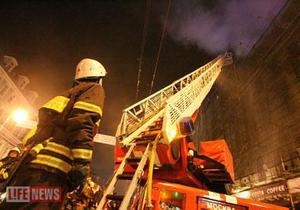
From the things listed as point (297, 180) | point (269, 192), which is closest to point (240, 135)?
point (269, 192)

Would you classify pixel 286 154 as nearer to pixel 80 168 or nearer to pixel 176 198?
pixel 176 198

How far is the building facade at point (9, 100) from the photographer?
30766 mm

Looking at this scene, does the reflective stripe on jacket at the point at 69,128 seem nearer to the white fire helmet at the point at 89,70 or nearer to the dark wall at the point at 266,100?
the white fire helmet at the point at 89,70

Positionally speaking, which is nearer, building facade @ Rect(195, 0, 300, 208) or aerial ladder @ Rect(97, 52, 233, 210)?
aerial ladder @ Rect(97, 52, 233, 210)

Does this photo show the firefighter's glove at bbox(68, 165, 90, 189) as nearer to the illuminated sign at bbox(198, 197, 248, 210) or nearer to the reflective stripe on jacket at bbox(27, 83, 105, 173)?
the reflective stripe on jacket at bbox(27, 83, 105, 173)

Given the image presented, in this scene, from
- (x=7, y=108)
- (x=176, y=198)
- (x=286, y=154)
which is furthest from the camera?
(x=7, y=108)

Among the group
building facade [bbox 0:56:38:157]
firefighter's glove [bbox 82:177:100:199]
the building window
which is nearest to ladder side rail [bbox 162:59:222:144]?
firefighter's glove [bbox 82:177:100:199]

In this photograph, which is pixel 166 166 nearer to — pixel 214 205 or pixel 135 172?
pixel 214 205

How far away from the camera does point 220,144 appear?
641cm

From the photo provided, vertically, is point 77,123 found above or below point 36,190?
above

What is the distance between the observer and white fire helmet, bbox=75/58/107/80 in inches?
113

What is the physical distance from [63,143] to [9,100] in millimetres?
36406

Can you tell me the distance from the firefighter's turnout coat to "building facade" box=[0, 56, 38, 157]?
32.0m

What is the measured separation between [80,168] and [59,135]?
19.3 inches
